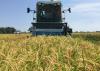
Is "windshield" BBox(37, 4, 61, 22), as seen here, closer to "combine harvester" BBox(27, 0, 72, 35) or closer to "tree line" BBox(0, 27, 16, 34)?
"combine harvester" BBox(27, 0, 72, 35)

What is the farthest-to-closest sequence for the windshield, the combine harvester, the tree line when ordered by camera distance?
the tree line < the windshield < the combine harvester

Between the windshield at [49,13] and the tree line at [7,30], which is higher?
the windshield at [49,13]

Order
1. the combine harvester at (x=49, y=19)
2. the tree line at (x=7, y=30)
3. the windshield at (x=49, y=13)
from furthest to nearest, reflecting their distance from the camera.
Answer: the tree line at (x=7, y=30) < the windshield at (x=49, y=13) < the combine harvester at (x=49, y=19)

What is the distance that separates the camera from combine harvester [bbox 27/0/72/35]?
2217 centimetres

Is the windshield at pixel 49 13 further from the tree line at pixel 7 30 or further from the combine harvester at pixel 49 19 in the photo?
the tree line at pixel 7 30

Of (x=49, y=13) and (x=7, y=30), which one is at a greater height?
(x=49, y=13)

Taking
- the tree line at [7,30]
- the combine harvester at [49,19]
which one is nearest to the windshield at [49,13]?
the combine harvester at [49,19]

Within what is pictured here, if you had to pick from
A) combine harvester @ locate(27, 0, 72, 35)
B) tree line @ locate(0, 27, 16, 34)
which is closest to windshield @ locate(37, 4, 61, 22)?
combine harvester @ locate(27, 0, 72, 35)

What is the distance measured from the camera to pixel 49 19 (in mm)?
23625

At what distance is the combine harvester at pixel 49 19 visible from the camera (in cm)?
2217

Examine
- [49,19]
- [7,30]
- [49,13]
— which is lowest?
[7,30]

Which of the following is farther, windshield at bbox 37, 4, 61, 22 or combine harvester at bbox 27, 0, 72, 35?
windshield at bbox 37, 4, 61, 22

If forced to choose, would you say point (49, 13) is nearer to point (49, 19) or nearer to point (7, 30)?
point (49, 19)

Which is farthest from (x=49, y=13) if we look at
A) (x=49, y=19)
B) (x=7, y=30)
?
(x=7, y=30)
